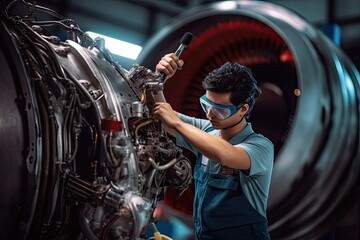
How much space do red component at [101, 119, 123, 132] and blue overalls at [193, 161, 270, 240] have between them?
1.51ft

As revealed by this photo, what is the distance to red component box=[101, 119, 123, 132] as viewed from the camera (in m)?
1.52

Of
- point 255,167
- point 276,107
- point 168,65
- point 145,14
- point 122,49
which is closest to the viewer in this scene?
point 255,167

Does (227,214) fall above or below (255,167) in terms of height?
below

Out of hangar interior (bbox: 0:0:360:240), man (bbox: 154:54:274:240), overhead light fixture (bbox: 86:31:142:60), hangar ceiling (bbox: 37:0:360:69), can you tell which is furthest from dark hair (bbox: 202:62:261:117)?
hangar ceiling (bbox: 37:0:360:69)

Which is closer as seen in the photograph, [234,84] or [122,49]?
[234,84]

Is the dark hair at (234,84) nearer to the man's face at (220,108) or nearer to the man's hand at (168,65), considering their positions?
the man's face at (220,108)

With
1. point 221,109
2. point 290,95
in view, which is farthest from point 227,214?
point 290,95

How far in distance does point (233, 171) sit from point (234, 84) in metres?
0.28

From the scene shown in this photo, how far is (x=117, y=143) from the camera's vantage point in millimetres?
1534

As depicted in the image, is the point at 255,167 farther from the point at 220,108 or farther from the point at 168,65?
the point at 168,65

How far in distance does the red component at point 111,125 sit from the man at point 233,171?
0.21m

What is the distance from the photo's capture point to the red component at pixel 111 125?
152 centimetres

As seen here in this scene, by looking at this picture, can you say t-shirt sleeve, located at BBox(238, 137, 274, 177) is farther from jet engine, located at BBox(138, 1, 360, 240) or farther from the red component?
the red component

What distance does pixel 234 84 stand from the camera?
180cm
